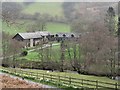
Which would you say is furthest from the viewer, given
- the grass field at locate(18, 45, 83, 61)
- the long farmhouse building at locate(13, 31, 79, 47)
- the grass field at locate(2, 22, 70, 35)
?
the long farmhouse building at locate(13, 31, 79, 47)

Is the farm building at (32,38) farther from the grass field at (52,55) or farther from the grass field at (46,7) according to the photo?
the grass field at (46,7)

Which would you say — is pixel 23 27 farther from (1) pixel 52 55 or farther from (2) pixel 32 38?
(2) pixel 32 38

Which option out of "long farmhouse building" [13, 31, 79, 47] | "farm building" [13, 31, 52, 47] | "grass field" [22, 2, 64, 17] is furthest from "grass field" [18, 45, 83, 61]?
"grass field" [22, 2, 64, 17]

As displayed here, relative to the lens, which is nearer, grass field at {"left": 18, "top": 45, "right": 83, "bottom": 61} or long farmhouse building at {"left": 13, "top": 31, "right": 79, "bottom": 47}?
grass field at {"left": 18, "top": 45, "right": 83, "bottom": 61}

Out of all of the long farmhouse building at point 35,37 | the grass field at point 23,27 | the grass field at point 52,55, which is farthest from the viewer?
the long farmhouse building at point 35,37

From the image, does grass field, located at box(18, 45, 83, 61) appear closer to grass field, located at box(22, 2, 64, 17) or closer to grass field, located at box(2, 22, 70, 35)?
grass field, located at box(2, 22, 70, 35)

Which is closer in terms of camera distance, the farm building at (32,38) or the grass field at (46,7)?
the grass field at (46,7)

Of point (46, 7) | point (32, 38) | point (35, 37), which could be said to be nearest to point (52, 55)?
point (32, 38)

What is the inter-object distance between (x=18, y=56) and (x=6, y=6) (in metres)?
32.1

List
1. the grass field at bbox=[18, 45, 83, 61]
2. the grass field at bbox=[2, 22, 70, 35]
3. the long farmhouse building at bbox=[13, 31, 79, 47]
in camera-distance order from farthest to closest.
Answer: the long farmhouse building at bbox=[13, 31, 79, 47] < the grass field at bbox=[18, 45, 83, 61] < the grass field at bbox=[2, 22, 70, 35]

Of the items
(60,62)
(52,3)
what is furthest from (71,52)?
(52,3)

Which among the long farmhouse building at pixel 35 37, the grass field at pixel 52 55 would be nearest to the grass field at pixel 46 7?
the grass field at pixel 52 55

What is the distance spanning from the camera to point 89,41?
1316 inches

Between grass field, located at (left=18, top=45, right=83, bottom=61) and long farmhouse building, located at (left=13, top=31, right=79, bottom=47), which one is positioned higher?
long farmhouse building, located at (left=13, top=31, right=79, bottom=47)
